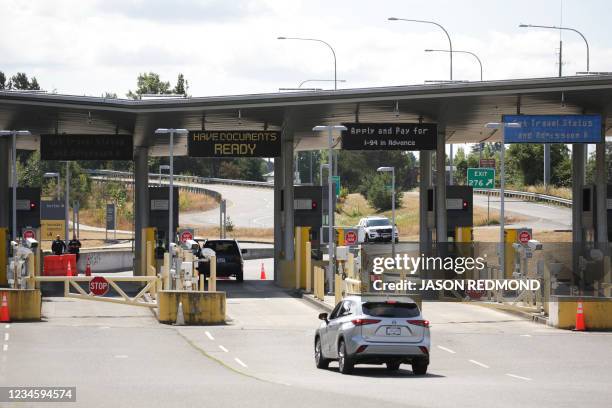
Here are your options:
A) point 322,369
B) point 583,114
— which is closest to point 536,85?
point 583,114

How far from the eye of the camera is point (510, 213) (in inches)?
3671

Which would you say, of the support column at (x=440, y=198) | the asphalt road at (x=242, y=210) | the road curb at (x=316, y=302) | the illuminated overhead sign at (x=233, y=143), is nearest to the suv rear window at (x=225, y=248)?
the road curb at (x=316, y=302)

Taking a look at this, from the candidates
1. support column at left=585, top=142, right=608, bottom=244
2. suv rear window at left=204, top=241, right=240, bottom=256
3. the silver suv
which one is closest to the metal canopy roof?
support column at left=585, top=142, right=608, bottom=244

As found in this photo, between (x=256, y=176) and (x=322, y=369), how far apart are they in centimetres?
14836

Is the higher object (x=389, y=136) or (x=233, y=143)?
(x=389, y=136)

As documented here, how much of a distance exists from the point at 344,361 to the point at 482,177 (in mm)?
48029

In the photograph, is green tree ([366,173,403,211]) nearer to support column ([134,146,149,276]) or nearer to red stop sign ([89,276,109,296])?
support column ([134,146,149,276])

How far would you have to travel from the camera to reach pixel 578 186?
149 ft

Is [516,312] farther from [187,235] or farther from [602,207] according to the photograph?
[187,235]

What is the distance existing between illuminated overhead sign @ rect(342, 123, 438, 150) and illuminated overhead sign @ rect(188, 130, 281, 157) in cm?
285

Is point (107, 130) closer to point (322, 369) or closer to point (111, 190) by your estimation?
point (322, 369)

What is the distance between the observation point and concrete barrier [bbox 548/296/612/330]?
3170cm

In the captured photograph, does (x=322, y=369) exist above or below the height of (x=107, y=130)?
below

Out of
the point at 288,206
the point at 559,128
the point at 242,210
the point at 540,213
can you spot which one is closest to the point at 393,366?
the point at 559,128
